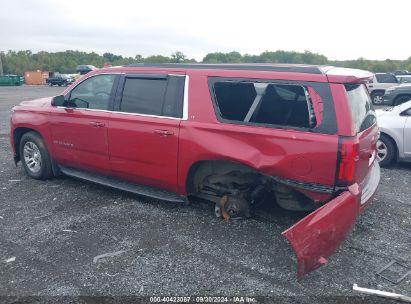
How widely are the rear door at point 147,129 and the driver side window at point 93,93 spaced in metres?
0.24

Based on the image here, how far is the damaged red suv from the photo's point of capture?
12.3 feet

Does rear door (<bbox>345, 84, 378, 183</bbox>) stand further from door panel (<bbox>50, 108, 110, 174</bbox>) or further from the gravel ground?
door panel (<bbox>50, 108, 110, 174</bbox>)

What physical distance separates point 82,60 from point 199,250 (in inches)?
3426

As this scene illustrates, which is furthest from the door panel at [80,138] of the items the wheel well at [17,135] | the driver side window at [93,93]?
the wheel well at [17,135]

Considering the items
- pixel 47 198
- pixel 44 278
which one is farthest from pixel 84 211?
pixel 44 278

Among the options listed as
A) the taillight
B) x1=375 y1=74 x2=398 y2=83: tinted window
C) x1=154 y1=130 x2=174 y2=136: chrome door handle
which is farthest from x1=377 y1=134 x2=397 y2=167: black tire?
x1=375 y1=74 x2=398 y2=83: tinted window

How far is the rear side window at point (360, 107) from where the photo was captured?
12.8 feet

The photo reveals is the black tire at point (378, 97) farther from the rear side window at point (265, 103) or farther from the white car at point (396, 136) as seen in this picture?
the rear side window at point (265, 103)

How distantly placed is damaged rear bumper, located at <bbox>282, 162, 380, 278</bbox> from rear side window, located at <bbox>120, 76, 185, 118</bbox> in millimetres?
1958

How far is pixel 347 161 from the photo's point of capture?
12.2 feet

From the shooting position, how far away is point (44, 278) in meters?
3.51

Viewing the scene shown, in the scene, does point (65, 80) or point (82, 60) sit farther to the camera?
point (82, 60)

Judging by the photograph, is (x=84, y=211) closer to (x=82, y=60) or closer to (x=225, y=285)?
(x=225, y=285)

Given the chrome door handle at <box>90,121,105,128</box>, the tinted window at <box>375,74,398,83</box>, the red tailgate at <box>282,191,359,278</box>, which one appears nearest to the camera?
the red tailgate at <box>282,191,359,278</box>
